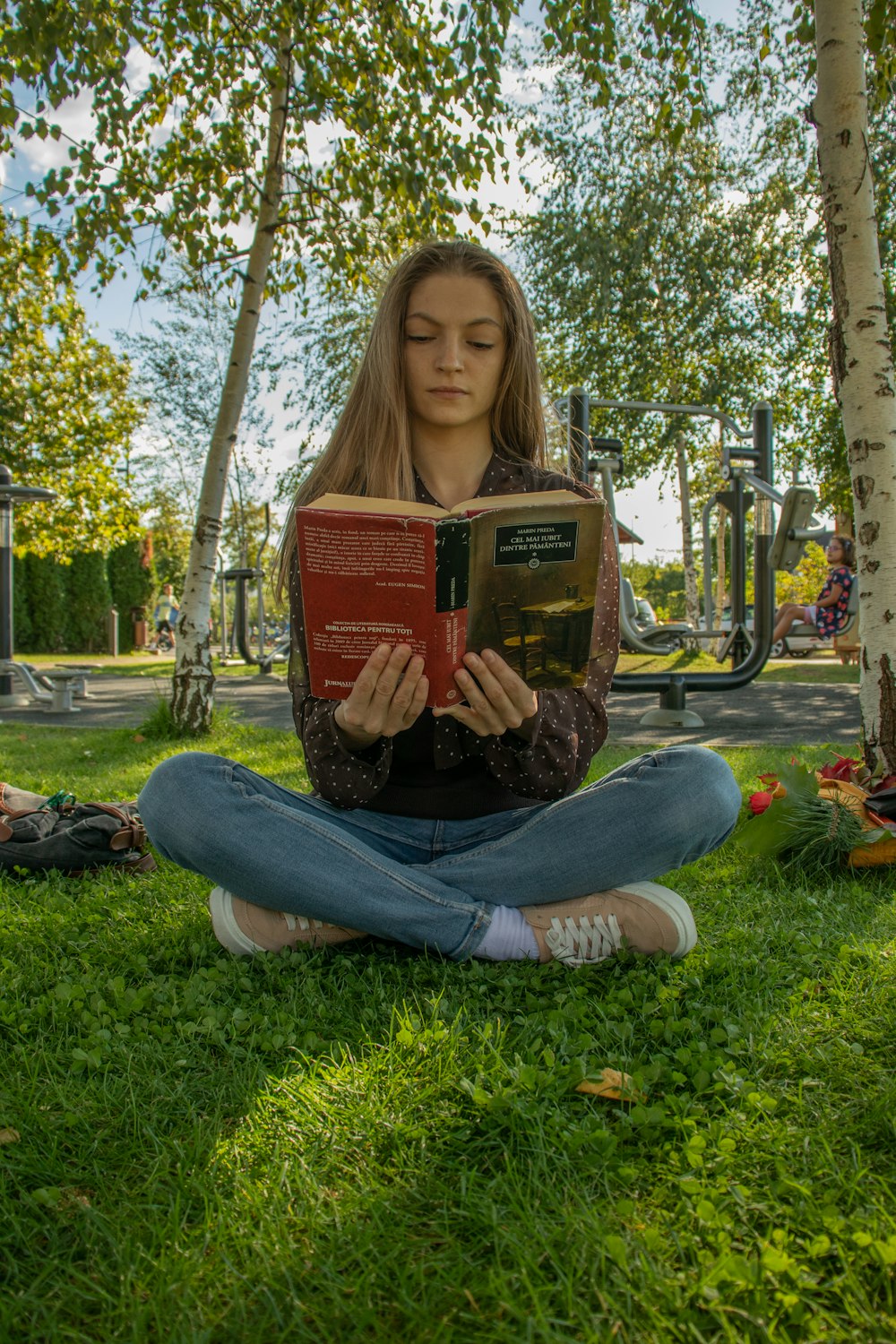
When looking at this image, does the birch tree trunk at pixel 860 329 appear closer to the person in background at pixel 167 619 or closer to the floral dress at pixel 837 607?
the floral dress at pixel 837 607

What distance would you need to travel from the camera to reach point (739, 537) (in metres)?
5.37

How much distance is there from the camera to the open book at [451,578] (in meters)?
1.38

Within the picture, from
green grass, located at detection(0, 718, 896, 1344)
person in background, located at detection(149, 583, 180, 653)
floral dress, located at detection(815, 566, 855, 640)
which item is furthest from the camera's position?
person in background, located at detection(149, 583, 180, 653)

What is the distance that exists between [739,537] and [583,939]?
4060 mm

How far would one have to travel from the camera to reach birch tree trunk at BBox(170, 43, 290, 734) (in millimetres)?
5422

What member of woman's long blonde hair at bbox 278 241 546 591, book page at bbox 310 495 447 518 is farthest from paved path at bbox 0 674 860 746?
book page at bbox 310 495 447 518

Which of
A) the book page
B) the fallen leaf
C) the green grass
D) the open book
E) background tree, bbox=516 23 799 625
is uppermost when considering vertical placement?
background tree, bbox=516 23 799 625

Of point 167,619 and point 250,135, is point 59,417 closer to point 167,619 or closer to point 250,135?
point 167,619

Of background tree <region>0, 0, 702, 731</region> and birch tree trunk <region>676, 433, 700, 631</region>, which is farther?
birch tree trunk <region>676, 433, 700, 631</region>

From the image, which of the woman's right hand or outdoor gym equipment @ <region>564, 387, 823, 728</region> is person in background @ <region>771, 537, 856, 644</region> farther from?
the woman's right hand

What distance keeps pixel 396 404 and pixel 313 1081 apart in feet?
A: 4.56

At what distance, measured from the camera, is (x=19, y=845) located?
2500 mm

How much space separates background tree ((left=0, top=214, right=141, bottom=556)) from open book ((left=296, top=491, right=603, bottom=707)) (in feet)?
53.7

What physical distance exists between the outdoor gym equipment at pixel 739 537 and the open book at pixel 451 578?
335cm
